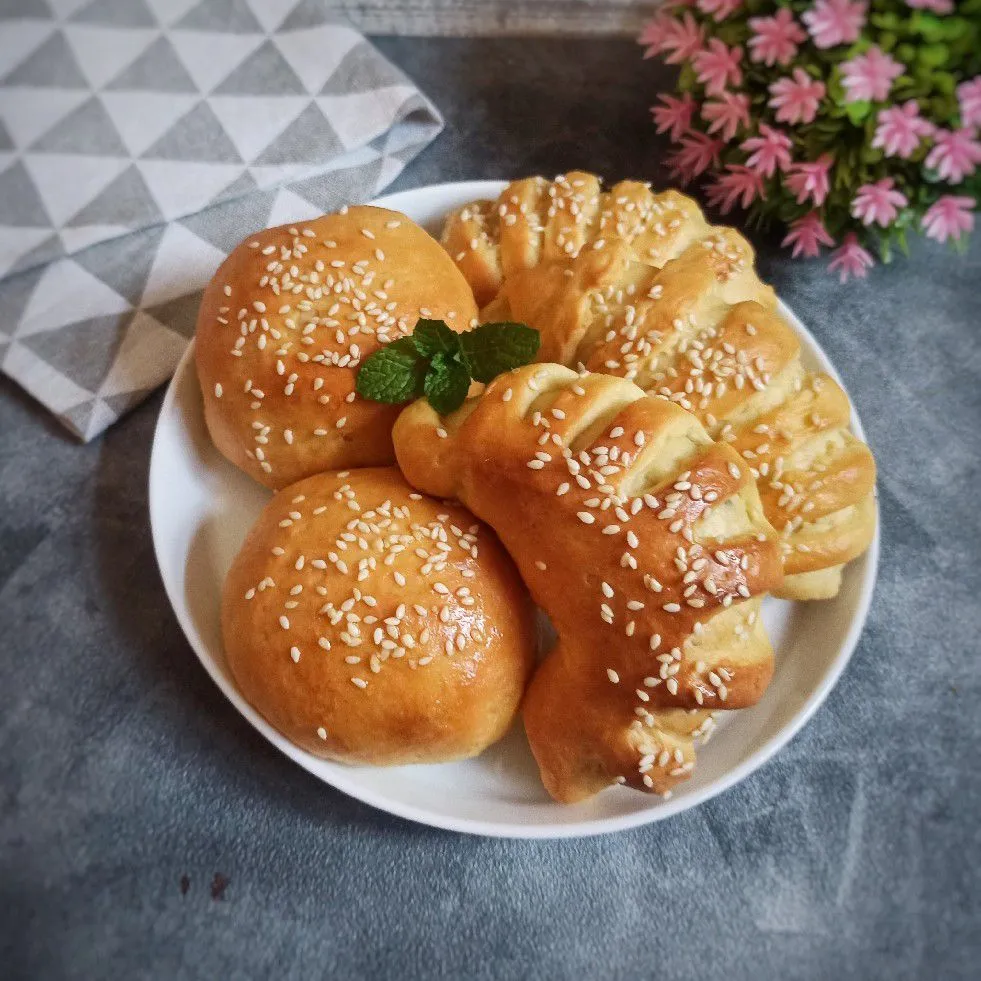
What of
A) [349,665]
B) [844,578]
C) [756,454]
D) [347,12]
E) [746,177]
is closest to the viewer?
[349,665]

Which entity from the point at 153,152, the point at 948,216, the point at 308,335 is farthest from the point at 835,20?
the point at 153,152

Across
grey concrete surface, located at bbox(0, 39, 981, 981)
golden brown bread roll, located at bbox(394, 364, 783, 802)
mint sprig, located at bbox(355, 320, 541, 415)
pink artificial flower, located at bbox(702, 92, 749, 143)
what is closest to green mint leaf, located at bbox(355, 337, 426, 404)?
mint sprig, located at bbox(355, 320, 541, 415)

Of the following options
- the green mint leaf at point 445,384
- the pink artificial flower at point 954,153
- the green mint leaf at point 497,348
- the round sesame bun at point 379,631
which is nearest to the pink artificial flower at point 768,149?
the pink artificial flower at point 954,153

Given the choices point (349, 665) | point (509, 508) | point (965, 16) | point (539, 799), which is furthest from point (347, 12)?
point (539, 799)

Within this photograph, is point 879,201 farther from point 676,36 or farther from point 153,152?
point 153,152

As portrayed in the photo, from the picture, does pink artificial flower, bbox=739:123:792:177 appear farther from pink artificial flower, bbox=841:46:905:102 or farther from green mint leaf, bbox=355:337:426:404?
green mint leaf, bbox=355:337:426:404

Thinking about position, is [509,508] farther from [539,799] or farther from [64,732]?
[64,732]

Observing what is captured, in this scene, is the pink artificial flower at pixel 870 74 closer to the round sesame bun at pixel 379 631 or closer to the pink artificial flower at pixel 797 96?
the pink artificial flower at pixel 797 96
